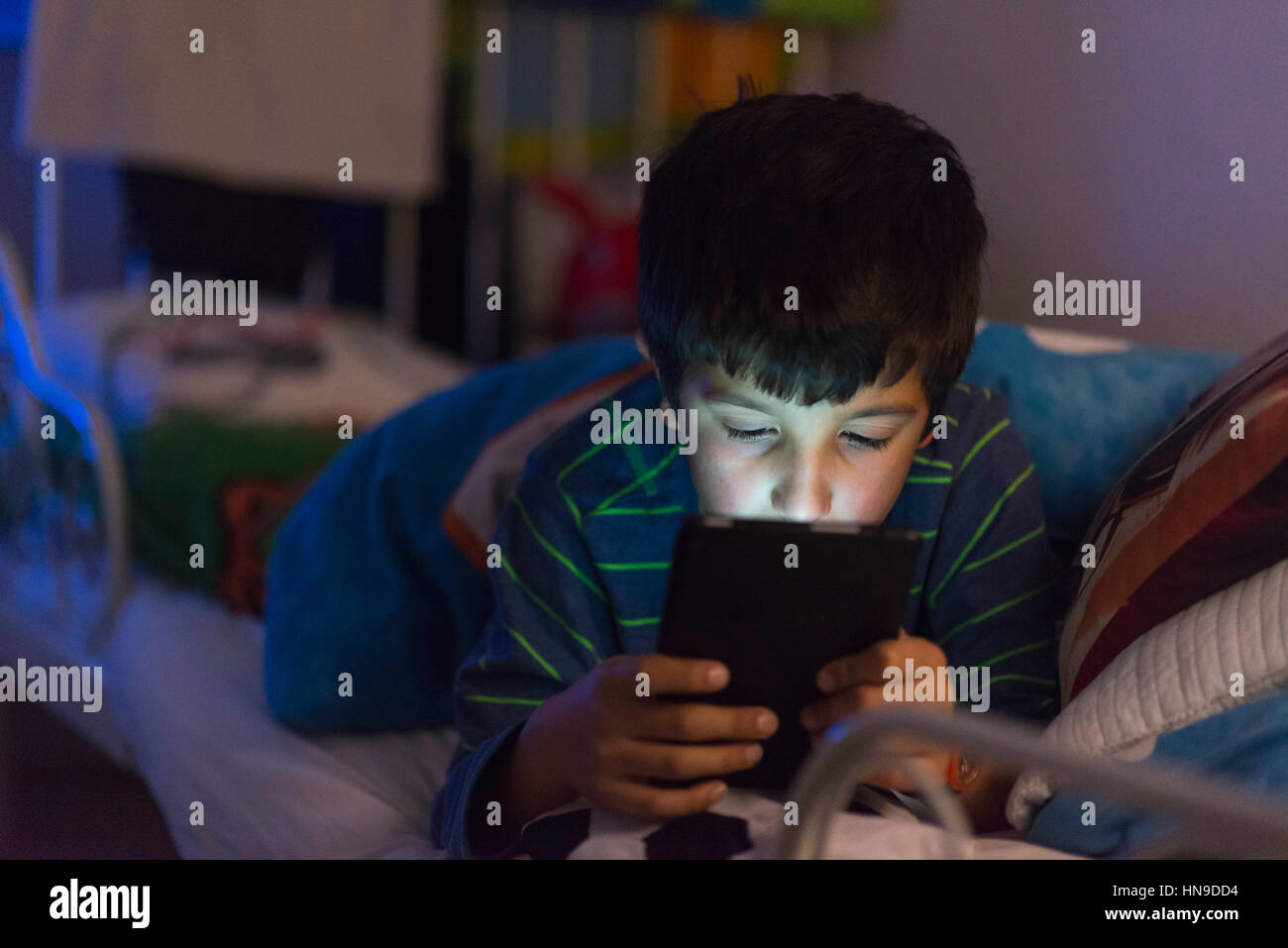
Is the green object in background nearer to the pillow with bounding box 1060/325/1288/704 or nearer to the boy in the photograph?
the boy

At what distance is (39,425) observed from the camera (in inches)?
57.9

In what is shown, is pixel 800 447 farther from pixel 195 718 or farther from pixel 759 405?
pixel 195 718

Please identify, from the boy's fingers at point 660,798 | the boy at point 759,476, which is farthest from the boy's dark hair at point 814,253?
the boy's fingers at point 660,798

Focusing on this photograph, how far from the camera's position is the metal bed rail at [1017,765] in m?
0.33

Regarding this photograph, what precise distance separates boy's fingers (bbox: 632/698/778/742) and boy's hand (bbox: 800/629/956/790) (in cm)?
3

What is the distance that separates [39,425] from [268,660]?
650mm

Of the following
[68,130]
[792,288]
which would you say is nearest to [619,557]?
[792,288]

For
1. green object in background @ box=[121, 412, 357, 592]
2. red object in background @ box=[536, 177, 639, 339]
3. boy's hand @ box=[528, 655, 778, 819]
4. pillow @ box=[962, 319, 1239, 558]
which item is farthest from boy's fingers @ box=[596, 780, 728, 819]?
red object in background @ box=[536, 177, 639, 339]

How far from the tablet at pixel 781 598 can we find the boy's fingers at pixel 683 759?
0.03 meters

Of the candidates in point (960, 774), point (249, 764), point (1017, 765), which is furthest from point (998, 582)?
point (249, 764)

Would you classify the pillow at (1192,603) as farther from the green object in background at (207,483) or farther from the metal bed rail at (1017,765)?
the green object in background at (207,483)

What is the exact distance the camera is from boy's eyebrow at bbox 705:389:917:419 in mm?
678

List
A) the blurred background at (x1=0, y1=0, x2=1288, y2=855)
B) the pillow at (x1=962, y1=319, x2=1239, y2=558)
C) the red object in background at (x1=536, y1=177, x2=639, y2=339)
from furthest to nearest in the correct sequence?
the red object in background at (x1=536, y1=177, x2=639, y2=339) → the blurred background at (x1=0, y1=0, x2=1288, y2=855) → the pillow at (x1=962, y1=319, x2=1239, y2=558)
